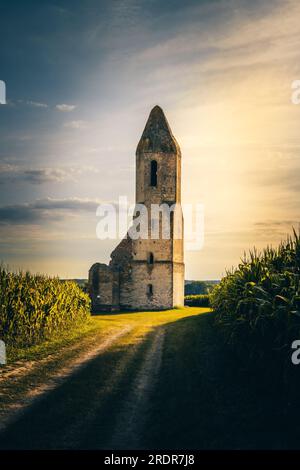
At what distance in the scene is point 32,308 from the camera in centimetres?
1712

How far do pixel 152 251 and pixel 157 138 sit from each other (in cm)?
995

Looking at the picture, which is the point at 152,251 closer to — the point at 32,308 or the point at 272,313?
the point at 32,308

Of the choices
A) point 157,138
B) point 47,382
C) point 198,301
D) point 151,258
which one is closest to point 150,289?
point 151,258

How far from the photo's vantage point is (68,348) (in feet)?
50.7

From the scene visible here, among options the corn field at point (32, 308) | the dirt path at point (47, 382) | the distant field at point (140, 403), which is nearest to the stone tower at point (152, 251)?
the corn field at point (32, 308)

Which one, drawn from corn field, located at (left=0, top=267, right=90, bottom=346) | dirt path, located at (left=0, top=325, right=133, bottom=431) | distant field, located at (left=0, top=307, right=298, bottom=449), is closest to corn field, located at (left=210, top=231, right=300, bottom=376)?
distant field, located at (left=0, top=307, right=298, bottom=449)

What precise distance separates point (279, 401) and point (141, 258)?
31973mm

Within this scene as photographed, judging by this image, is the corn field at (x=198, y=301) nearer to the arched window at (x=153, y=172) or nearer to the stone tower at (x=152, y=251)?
the stone tower at (x=152, y=251)

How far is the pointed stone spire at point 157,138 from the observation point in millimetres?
40906

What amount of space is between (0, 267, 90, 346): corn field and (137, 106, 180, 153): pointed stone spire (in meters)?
21.8

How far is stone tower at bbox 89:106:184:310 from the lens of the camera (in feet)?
130
